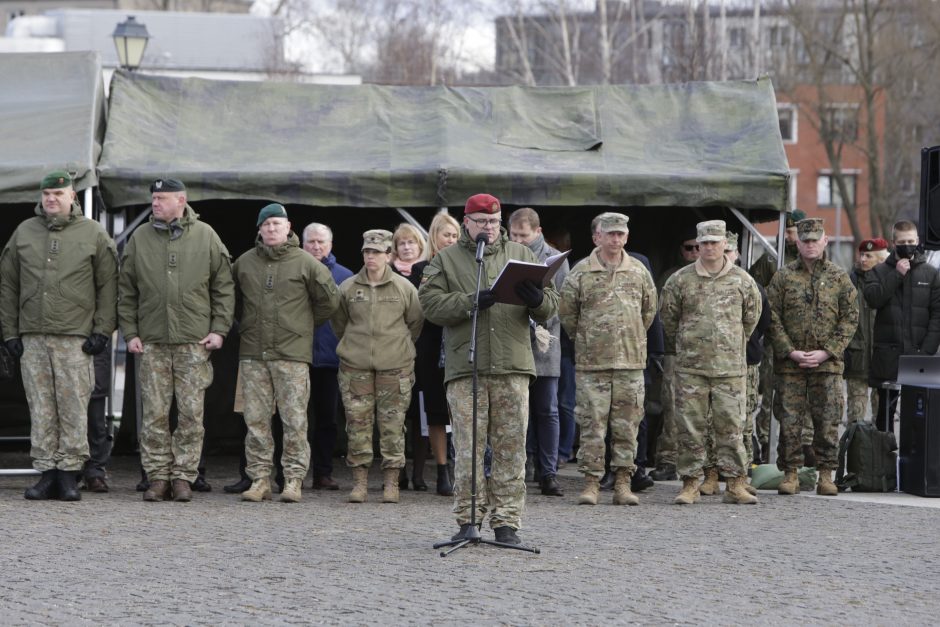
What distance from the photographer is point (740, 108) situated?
529 inches

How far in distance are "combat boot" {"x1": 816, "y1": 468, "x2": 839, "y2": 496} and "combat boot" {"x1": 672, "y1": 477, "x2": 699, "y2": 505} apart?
114cm

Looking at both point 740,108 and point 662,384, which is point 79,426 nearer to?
point 662,384

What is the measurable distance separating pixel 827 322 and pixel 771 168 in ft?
5.86

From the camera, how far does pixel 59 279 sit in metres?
10.5

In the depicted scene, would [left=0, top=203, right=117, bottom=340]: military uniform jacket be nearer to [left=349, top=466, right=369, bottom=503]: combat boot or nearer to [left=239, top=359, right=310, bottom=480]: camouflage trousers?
[left=239, top=359, right=310, bottom=480]: camouflage trousers

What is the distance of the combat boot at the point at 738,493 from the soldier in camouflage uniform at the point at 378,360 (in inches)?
91.5

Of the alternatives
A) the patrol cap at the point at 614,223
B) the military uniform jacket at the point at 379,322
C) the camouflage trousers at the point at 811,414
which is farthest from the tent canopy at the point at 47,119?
the camouflage trousers at the point at 811,414

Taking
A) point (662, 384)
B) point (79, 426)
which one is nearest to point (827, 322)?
point (662, 384)

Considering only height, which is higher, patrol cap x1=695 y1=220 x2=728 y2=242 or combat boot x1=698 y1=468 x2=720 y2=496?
patrol cap x1=695 y1=220 x2=728 y2=242

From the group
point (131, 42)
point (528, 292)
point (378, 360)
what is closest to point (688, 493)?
point (378, 360)

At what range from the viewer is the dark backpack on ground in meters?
11.5

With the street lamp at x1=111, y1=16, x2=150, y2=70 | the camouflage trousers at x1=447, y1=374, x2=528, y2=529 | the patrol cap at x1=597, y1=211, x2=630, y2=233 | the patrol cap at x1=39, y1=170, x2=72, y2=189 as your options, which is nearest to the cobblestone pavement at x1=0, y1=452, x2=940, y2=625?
the camouflage trousers at x1=447, y1=374, x2=528, y2=529

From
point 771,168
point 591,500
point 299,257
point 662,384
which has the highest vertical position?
point 771,168

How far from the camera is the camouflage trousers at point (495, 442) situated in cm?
841
